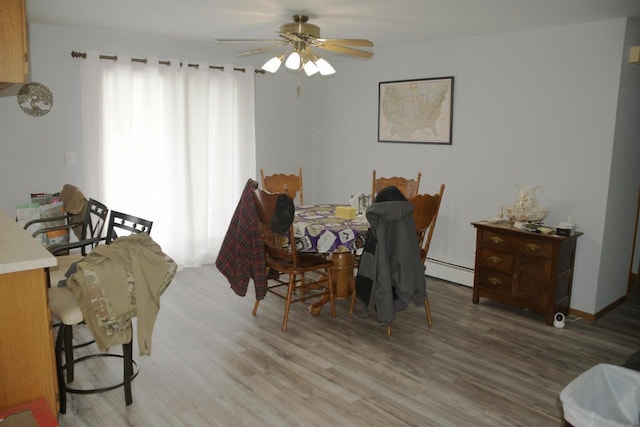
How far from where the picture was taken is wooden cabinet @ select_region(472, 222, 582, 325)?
3.75 metres

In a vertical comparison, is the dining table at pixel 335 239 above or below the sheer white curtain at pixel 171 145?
below

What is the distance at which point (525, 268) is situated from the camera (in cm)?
388

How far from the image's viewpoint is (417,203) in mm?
3467


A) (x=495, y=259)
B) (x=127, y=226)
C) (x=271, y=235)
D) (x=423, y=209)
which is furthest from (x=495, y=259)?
(x=127, y=226)

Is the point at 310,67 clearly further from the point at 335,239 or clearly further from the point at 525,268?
the point at 525,268

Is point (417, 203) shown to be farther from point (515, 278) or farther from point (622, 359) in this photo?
point (622, 359)

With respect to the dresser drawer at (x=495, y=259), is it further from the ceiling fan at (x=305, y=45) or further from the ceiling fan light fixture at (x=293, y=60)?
the ceiling fan light fixture at (x=293, y=60)

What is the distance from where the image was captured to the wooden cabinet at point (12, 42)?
2.31 metres

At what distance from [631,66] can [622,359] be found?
216 cm

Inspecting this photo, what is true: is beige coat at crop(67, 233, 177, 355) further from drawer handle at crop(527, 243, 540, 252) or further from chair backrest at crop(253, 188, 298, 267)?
drawer handle at crop(527, 243, 540, 252)

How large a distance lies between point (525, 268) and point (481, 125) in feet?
4.54

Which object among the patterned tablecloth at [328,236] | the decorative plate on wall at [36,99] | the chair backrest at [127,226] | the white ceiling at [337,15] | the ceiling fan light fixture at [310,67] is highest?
the white ceiling at [337,15]

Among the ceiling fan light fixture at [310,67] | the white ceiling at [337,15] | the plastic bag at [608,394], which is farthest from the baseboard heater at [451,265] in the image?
the plastic bag at [608,394]

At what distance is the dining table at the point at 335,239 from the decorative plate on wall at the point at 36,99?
237cm
